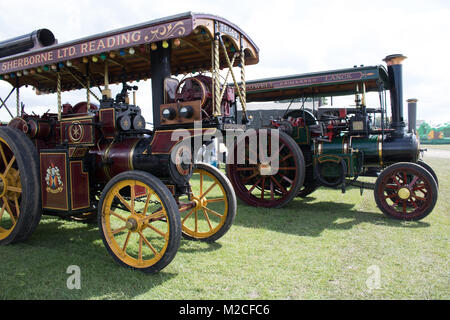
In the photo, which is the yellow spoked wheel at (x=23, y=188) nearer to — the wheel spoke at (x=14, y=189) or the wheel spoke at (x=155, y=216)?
the wheel spoke at (x=14, y=189)

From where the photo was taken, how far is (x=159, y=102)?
10.6ft

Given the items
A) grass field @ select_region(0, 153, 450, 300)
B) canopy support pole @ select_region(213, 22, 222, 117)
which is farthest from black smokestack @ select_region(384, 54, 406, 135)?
canopy support pole @ select_region(213, 22, 222, 117)

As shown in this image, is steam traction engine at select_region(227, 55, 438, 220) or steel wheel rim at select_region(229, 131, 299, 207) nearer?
steam traction engine at select_region(227, 55, 438, 220)

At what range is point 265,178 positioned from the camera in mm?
5512

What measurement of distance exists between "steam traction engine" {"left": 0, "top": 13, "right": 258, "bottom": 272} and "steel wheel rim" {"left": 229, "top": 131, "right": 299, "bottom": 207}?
167 centimetres

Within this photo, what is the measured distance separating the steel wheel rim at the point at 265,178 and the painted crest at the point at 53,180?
2.87 m

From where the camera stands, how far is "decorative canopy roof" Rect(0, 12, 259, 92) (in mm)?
2758

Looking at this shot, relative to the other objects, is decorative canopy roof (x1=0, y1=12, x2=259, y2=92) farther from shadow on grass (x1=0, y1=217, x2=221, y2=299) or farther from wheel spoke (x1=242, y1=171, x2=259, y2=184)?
wheel spoke (x1=242, y1=171, x2=259, y2=184)

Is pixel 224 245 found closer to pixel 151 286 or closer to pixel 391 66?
pixel 151 286

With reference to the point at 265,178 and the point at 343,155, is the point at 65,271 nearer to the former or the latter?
the point at 265,178

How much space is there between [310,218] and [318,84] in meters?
3.06

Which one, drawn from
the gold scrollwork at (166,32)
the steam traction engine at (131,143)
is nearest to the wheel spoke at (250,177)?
the steam traction engine at (131,143)

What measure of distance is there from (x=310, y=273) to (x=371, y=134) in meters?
3.48

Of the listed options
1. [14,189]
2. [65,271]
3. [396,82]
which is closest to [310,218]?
[396,82]
